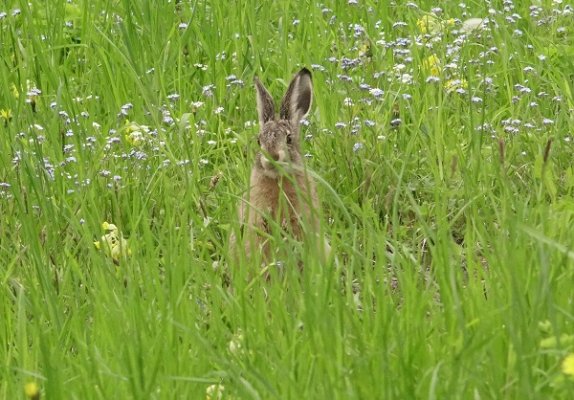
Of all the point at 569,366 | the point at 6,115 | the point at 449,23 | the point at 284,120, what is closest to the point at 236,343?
the point at 569,366

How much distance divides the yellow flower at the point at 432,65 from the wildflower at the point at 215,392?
3255mm

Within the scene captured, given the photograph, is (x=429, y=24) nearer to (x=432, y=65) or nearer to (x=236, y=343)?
(x=432, y=65)

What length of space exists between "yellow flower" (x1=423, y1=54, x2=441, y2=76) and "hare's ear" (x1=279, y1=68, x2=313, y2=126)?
926 mm

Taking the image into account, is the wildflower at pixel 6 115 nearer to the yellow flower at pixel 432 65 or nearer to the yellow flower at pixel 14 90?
the yellow flower at pixel 14 90

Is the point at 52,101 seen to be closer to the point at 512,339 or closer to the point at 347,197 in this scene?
the point at 347,197

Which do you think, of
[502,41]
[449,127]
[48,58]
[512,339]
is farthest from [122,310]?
[502,41]

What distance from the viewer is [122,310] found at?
3.89 metres

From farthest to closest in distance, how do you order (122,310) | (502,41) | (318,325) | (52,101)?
(502,41), (52,101), (122,310), (318,325)

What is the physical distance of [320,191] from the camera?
571 centimetres

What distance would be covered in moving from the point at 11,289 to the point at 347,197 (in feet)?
5.11

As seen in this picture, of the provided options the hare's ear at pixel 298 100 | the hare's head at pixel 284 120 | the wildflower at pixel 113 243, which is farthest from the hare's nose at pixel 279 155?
the wildflower at pixel 113 243

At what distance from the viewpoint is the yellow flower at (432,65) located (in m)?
6.72

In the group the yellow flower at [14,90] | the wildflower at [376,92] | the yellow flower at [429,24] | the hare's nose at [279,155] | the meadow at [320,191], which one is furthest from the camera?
the yellow flower at [429,24]

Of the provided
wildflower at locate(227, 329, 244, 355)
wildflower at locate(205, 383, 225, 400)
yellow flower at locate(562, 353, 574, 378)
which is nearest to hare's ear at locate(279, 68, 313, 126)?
wildflower at locate(227, 329, 244, 355)
